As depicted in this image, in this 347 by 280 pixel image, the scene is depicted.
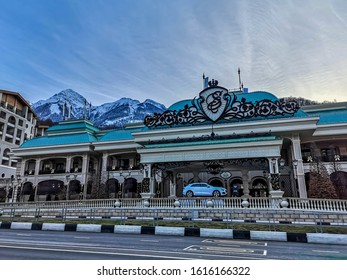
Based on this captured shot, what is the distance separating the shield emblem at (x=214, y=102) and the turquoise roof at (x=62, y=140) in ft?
56.7

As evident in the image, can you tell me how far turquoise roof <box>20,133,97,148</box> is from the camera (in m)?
34.9

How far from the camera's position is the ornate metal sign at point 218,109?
A: 2411cm

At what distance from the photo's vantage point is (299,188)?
75.3 feet

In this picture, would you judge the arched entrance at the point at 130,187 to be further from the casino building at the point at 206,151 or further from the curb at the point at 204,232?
the curb at the point at 204,232

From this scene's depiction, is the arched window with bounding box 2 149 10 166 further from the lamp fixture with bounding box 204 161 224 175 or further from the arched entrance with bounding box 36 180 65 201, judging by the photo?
the lamp fixture with bounding box 204 161 224 175

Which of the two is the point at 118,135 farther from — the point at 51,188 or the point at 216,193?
the point at 216,193

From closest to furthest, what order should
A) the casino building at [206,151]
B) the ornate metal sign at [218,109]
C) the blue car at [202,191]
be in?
the casino building at [206,151]
the blue car at [202,191]
the ornate metal sign at [218,109]

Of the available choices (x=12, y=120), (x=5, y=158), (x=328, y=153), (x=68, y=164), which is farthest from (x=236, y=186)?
(x=12, y=120)

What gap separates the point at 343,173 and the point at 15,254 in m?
28.1

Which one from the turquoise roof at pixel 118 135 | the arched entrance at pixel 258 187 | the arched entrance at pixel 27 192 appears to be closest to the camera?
the arched entrance at pixel 258 187

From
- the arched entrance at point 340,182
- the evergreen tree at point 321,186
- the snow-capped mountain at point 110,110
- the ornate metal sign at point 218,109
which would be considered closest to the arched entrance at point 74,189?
the ornate metal sign at point 218,109

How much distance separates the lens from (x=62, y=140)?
3634 cm

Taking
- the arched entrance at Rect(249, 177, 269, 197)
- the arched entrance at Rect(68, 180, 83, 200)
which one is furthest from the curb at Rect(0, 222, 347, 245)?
the arched entrance at Rect(249, 177, 269, 197)
